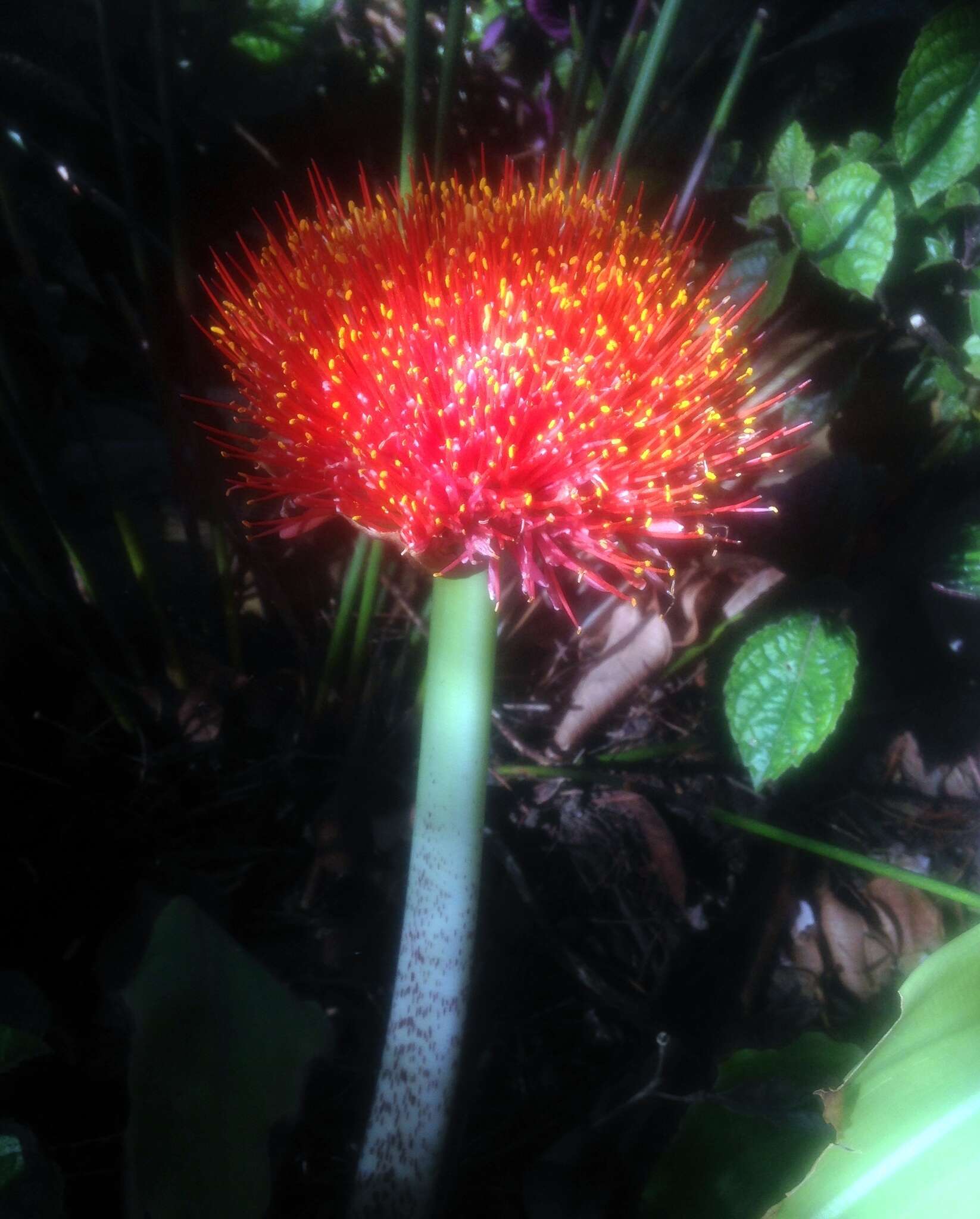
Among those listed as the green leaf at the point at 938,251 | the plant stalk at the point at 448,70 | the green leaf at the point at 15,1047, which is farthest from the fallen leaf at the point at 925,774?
the green leaf at the point at 15,1047

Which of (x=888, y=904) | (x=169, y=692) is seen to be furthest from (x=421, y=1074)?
(x=888, y=904)

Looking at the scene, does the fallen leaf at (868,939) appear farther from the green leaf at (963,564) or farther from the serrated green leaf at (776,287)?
the serrated green leaf at (776,287)

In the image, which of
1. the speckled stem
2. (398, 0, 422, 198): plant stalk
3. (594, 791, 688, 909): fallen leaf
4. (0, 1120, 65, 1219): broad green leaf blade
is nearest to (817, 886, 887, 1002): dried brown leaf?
(594, 791, 688, 909): fallen leaf

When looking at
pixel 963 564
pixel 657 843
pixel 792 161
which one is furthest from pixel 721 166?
pixel 657 843

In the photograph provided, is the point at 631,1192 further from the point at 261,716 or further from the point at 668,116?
the point at 668,116

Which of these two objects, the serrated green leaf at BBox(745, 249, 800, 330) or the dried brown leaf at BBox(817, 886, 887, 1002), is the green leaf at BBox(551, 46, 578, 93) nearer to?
the serrated green leaf at BBox(745, 249, 800, 330)

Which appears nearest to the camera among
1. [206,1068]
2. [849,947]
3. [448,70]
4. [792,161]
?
[206,1068]

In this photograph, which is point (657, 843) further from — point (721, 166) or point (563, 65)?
point (563, 65)
